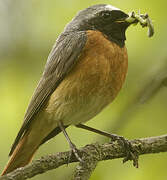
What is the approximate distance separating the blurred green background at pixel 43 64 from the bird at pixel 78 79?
0.27 metres

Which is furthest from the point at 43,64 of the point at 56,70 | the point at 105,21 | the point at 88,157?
the point at 88,157

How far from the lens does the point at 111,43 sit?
18.1 feet

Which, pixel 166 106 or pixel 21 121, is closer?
pixel 166 106

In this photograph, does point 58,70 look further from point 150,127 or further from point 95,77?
point 150,127

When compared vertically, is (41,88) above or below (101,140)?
above

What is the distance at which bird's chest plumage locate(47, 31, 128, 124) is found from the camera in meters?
5.23

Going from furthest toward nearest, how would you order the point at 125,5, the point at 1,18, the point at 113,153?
the point at 1,18, the point at 125,5, the point at 113,153

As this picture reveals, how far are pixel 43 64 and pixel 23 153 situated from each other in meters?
1.38

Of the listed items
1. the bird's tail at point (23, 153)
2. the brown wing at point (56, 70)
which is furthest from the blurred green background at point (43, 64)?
the brown wing at point (56, 70)

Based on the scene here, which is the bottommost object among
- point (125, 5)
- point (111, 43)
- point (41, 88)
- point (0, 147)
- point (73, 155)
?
point (0, 147)

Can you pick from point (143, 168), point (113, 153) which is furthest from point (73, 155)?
point (143, 168)

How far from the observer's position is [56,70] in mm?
5559

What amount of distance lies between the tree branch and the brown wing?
1.02 m

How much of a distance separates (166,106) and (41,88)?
1.54 meters
